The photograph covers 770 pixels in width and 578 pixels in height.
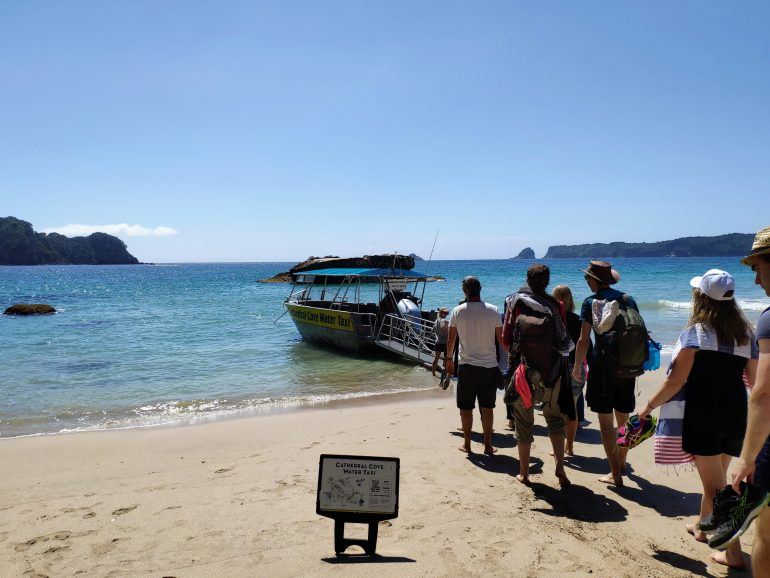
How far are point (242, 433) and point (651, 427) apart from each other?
520cm

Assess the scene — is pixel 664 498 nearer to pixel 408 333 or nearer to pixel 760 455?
pixel 760 455

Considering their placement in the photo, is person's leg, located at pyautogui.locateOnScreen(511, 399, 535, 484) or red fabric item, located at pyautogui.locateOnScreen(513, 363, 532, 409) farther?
person's leg, located at pyautogui.locateOnScreen(511, 399, 535, 484)

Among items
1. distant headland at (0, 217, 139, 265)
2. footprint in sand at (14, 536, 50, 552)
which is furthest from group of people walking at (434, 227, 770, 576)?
distant headland at (0, 217, 139, 265)

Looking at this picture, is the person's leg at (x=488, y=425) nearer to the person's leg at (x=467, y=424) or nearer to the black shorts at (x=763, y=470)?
the person's leg at (x=467, y=424)

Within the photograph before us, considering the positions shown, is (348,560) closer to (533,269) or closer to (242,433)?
(533,269)

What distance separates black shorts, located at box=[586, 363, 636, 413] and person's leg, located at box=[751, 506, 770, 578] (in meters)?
2.21

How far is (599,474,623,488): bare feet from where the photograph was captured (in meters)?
4.56

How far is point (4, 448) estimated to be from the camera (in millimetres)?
6758

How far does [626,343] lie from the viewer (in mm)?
4199

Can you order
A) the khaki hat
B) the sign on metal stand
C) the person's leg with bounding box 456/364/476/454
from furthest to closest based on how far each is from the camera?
the person's leg with bounding box 456/364/476/454 → the sign on metal stand → the khaki hat

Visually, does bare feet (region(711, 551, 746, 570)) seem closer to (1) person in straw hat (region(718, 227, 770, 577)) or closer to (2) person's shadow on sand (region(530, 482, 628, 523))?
(2) person's shadow on sand (region(530, 482, 628, 523))

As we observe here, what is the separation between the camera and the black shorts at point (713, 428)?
10.3 feet

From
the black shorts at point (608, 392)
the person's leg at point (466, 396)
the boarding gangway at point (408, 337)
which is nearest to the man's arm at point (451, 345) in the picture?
the person's leg at point (466, 396)

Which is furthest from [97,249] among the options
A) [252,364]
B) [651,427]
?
[651,427]
